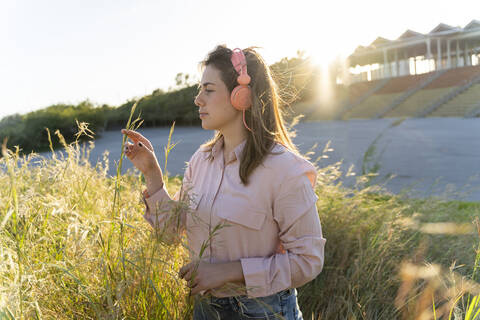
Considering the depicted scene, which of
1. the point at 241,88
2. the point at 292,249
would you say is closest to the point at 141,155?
the point at 241,88

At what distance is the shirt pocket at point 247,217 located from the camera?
1.61 meters

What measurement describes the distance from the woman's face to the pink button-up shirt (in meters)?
0.14

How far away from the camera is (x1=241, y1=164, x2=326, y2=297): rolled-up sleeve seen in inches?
60.6

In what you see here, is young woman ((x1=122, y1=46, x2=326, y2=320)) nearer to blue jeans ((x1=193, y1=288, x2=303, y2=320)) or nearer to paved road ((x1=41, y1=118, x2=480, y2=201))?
blue jeans ((x1=193, y1=288, x2=303, y2=320))

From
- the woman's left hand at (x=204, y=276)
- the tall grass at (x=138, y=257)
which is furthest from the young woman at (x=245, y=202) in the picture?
the tall grass at (x=138, y=257)

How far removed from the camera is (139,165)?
1.70 metres

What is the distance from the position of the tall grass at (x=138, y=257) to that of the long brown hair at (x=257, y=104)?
1.22 ft

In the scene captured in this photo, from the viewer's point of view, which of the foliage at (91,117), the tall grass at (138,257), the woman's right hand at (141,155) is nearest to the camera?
the tall grass at (138,257)

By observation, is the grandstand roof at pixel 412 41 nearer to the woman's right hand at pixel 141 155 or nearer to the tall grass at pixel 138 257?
the tall grass at pixel 138 257

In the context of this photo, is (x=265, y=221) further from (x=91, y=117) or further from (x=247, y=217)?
(x=91, y=117)

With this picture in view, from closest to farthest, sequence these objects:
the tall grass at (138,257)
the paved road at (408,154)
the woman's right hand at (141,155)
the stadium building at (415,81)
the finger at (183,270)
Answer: the tall grass at (138,257), the finger at (183,270), the woman's right hand at (141,155), the paved road at (408,154), the stadium building at (415,81)

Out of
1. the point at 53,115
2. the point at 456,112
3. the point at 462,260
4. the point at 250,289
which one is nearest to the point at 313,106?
the point at 456,112

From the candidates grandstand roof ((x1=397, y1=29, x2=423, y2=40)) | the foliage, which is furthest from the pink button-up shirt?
grandstand roof ((x1=397, y1=29, x2=423, y2=40))

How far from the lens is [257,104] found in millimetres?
1747
